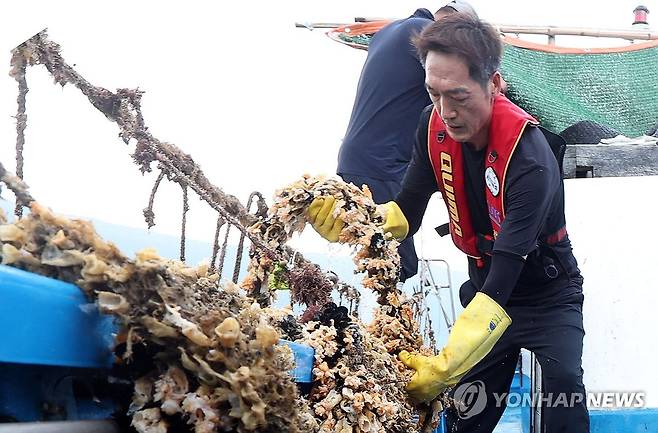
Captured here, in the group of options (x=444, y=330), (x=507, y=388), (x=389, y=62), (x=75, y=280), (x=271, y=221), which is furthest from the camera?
(x=444, y=330)

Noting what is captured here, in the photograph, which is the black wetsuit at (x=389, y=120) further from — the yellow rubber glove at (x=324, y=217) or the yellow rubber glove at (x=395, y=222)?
the yellow rubber glove at (x=324, y=217)

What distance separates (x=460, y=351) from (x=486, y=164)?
621 mm

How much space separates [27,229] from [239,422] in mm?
332

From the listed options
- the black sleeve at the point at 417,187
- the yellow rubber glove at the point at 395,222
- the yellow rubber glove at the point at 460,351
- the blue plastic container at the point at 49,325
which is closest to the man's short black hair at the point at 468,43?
the black sleeve at the point at 417,187

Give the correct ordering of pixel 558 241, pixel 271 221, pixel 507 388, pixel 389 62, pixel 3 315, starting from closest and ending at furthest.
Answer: pixel 3 315
pixel 271 221
pixel 558 241
pixel 507 388
pixel 389 62

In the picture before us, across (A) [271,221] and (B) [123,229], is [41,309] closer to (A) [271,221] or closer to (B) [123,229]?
(A) [271,221]

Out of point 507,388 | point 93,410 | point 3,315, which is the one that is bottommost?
point 507,388

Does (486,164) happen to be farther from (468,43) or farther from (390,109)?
(390,109)

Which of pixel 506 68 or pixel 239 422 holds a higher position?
pixel 506 68

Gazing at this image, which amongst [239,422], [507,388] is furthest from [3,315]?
[507,388]

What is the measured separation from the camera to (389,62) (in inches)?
129

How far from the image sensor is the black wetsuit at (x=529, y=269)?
217 cm

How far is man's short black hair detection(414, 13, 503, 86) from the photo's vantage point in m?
2.17

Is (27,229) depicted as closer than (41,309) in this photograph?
No
